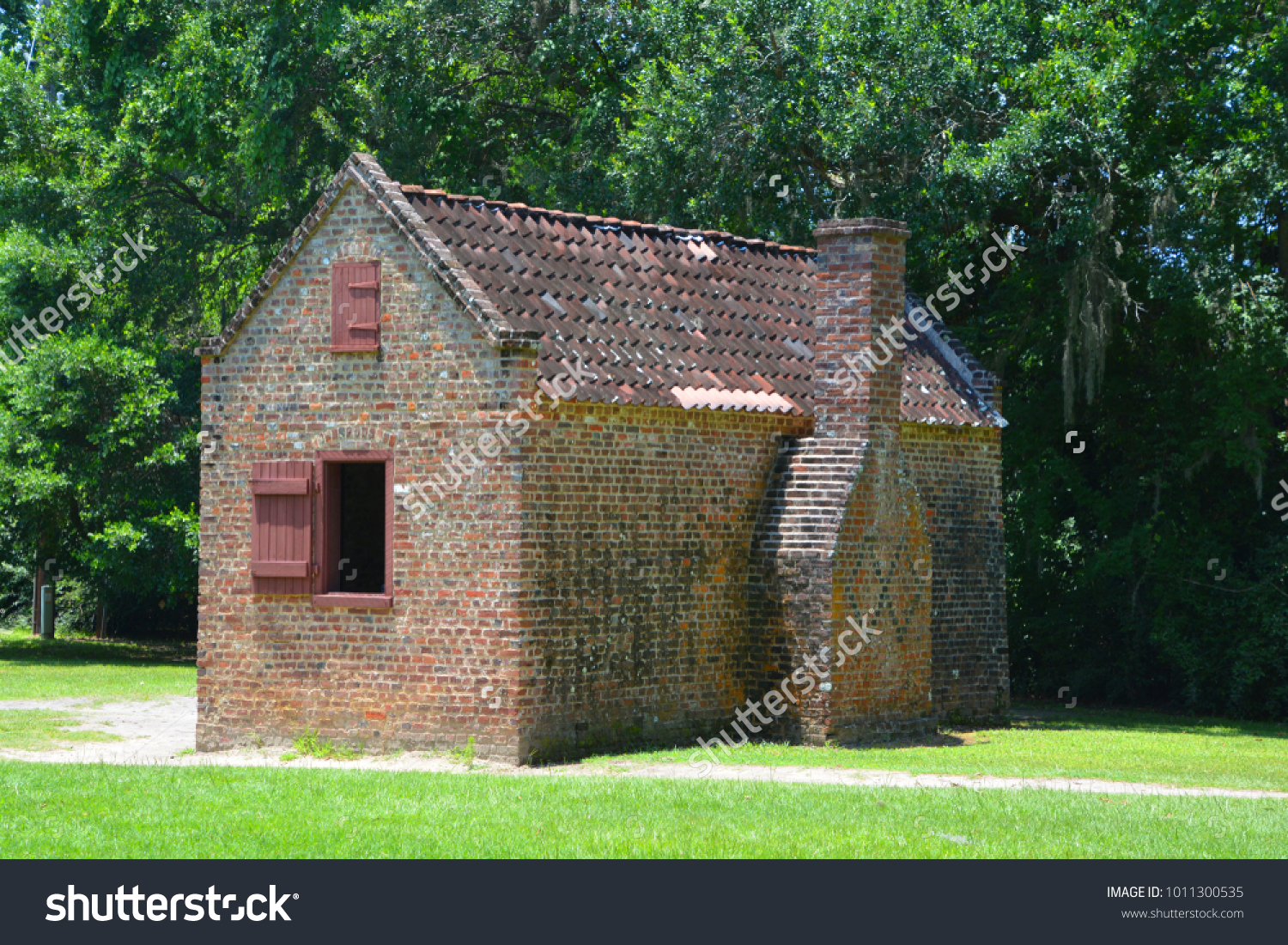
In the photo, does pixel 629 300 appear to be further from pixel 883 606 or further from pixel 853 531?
pixel 883 606

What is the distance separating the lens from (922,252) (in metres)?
21.1

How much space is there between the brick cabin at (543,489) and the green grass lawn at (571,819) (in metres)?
1.94

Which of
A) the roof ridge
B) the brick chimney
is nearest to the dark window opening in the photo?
the roof ridge

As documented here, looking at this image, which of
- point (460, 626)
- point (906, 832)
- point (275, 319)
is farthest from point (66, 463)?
point (906, 832)

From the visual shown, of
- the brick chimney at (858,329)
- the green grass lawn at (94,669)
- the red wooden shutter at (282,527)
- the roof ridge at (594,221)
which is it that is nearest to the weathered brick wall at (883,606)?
the brick chimney at (858,329)

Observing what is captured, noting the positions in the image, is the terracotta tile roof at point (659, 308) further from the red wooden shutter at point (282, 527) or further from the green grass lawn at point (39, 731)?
the green grass lawn at point (39, 731)

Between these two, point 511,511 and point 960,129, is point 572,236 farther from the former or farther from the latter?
point 960,129

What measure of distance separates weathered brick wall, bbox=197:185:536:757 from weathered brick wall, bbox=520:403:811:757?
1.36 feet

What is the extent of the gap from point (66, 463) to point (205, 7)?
28.1ft

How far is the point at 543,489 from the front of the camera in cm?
1421

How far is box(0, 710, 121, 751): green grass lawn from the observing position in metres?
16.3

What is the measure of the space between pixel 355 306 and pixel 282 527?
7.56 ft

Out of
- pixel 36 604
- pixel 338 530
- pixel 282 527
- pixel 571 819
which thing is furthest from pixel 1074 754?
pixel 36 604

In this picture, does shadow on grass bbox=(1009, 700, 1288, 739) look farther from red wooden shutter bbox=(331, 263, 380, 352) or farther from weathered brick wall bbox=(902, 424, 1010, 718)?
red wooden shutter bbox=(331, 263, 380, 352)
